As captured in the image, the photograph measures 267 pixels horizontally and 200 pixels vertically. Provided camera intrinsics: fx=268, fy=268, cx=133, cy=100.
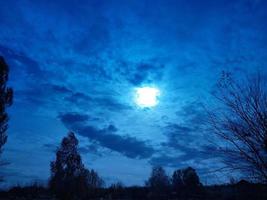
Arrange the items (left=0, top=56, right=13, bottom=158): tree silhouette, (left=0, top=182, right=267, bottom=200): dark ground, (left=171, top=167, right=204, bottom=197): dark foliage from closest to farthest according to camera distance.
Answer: (left=0, top=56, right=13, bottom=158): tree silhouette
(left=0, top=182, right=267, bottom=200): dark ground
(left=171, top=167, right=204, bottom=197): dark foliage

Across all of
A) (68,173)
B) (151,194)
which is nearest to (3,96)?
(68,173)

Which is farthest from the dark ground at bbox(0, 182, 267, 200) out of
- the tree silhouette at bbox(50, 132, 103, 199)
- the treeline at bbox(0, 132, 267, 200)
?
the tree silhouette at bbox(50, 132, 103, 199)

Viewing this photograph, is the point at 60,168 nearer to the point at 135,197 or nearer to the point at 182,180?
the point at 135,197

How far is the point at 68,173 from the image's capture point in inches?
1303

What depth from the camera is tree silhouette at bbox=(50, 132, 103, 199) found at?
32.6 metres

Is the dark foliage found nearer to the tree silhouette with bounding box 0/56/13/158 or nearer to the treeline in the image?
the treeline

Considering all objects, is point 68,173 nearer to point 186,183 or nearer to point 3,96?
point 3,96

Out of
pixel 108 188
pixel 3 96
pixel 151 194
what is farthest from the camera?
pixel 108 188

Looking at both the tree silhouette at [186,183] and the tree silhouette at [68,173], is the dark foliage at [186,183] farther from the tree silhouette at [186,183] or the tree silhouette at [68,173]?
the tree silhouette at [68,173]

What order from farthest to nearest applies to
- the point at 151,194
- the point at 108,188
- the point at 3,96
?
the point at 108,188, the point at 151,194, the point at 3,96

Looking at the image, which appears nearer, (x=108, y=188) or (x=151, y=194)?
(x=151, y=194)

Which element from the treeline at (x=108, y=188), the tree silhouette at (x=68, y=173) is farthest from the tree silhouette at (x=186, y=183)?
the tree silhouette at (x=68, y=173)

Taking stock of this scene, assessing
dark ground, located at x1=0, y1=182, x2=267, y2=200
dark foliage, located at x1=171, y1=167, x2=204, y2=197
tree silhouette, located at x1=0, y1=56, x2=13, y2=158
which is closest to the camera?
→ tree silhouette, located at x1=0, y1=56, x2=13, y2=158

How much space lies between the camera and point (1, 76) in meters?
23.8
